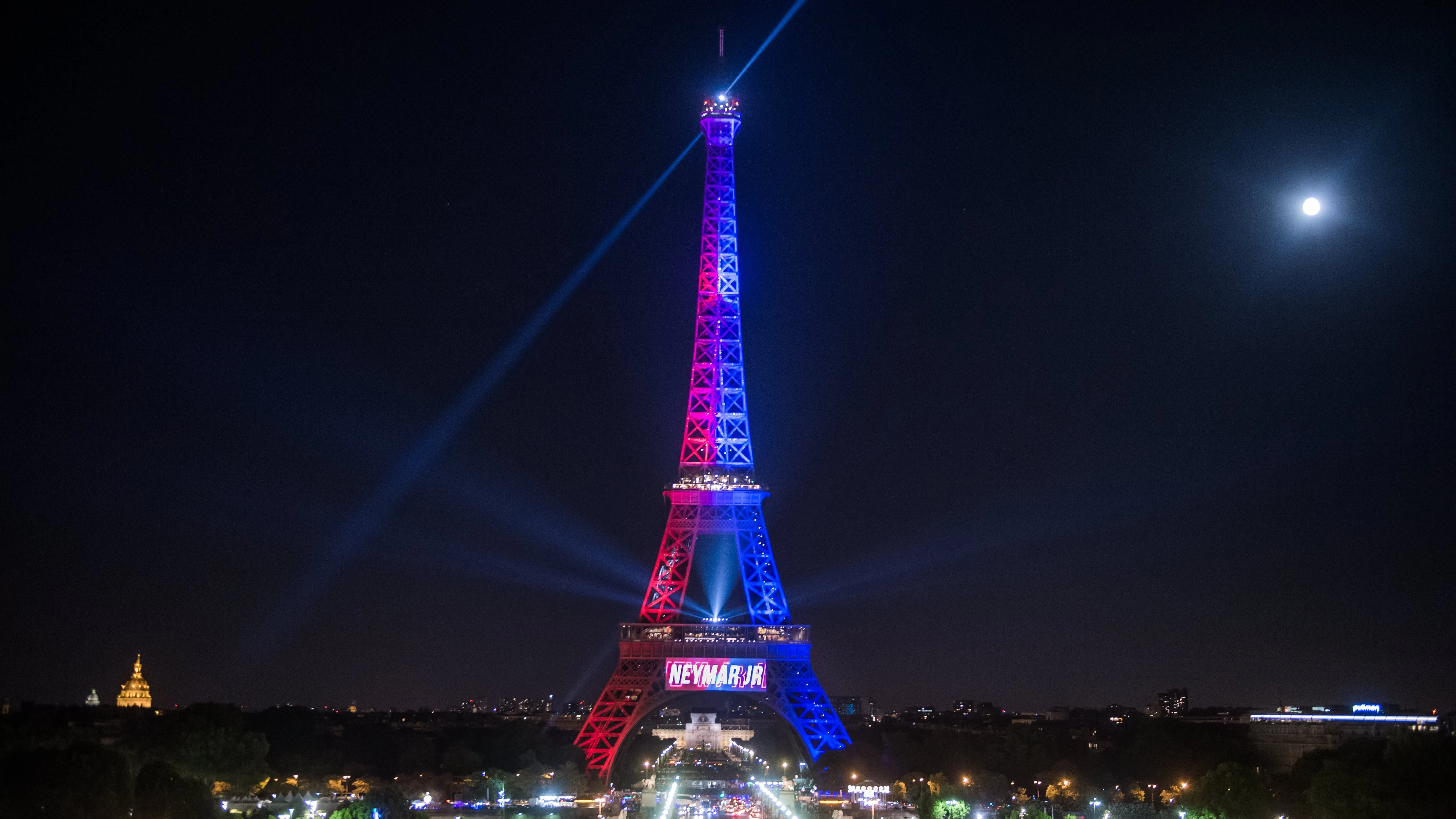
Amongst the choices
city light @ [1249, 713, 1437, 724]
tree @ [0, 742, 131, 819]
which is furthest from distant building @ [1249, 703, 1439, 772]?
tree @ [0, 742, 131, 819]

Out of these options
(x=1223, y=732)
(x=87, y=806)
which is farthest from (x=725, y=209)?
(x=87, y=806)

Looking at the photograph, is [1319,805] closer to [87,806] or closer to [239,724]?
[87,806]

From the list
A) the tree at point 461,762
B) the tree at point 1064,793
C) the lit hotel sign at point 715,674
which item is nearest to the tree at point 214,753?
the tree at point 461,762

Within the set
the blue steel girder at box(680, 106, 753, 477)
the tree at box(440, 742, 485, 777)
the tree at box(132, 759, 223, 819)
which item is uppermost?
the blue steel girder at box(680, 106, 753, 477)

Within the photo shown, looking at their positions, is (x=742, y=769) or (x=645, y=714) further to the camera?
(x=742, y=769)

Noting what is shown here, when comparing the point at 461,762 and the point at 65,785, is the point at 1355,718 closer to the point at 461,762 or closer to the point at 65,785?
the point at 461,762

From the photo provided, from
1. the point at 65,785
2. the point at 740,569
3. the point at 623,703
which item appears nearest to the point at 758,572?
the point at 740,569

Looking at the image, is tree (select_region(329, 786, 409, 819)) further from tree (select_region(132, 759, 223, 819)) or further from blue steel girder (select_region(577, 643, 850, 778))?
blue steel girder (select_region(577, 643, 850, 778))
